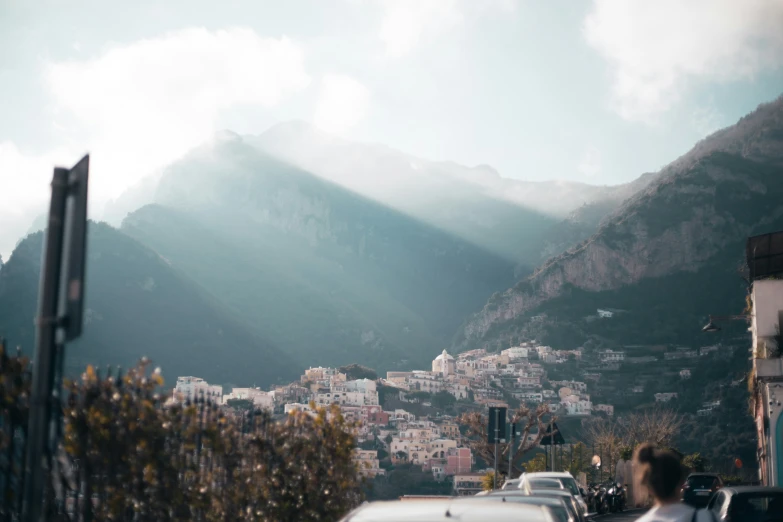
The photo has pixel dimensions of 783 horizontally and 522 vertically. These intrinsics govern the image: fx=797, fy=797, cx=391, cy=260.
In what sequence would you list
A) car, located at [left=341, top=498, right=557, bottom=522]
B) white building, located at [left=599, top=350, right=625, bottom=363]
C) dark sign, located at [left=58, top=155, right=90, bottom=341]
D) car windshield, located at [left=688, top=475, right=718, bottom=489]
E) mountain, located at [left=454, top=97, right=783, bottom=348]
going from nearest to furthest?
dark sign, located at [left=58, top=155, right=90, bottom=341] < car, located at [left=341, top=498, right=557, bottom=522] < car windshield, located at [left=688, top=475, right=718, bottom=489] < white building, located at [left=599, top=350, right=625, bottom=363] < mountain, located at [left=454, top=97, right=783, bottom=348]

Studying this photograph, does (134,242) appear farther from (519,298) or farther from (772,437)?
(772,437)

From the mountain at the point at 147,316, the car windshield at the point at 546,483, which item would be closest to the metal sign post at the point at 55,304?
the car windshield at the point at 546,483

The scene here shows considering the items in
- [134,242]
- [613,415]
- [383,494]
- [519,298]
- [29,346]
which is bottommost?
[383,494]

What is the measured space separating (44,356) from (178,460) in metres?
3.77

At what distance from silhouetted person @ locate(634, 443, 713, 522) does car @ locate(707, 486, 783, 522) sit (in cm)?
759

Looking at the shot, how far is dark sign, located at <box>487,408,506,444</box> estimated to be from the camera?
19.5 meters

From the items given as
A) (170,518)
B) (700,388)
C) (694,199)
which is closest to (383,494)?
(700,388)

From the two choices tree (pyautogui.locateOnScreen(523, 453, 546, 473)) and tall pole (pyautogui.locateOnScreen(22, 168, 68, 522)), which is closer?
tall pole (pyautogui.locateOnScreen(22, 168, 68, 522))

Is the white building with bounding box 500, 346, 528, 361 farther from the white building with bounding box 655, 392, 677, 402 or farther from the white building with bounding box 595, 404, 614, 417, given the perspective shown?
the white building with bounding box 655, 392, 677, 402

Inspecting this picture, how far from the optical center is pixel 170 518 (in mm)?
7375

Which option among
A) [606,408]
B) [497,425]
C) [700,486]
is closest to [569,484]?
[497,425]

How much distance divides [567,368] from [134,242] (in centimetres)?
8582

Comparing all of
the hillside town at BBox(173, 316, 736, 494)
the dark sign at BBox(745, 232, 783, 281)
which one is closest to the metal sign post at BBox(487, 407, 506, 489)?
the dark sign at BBox(745, 232, 783, 281)

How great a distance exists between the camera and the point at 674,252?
476 ft
